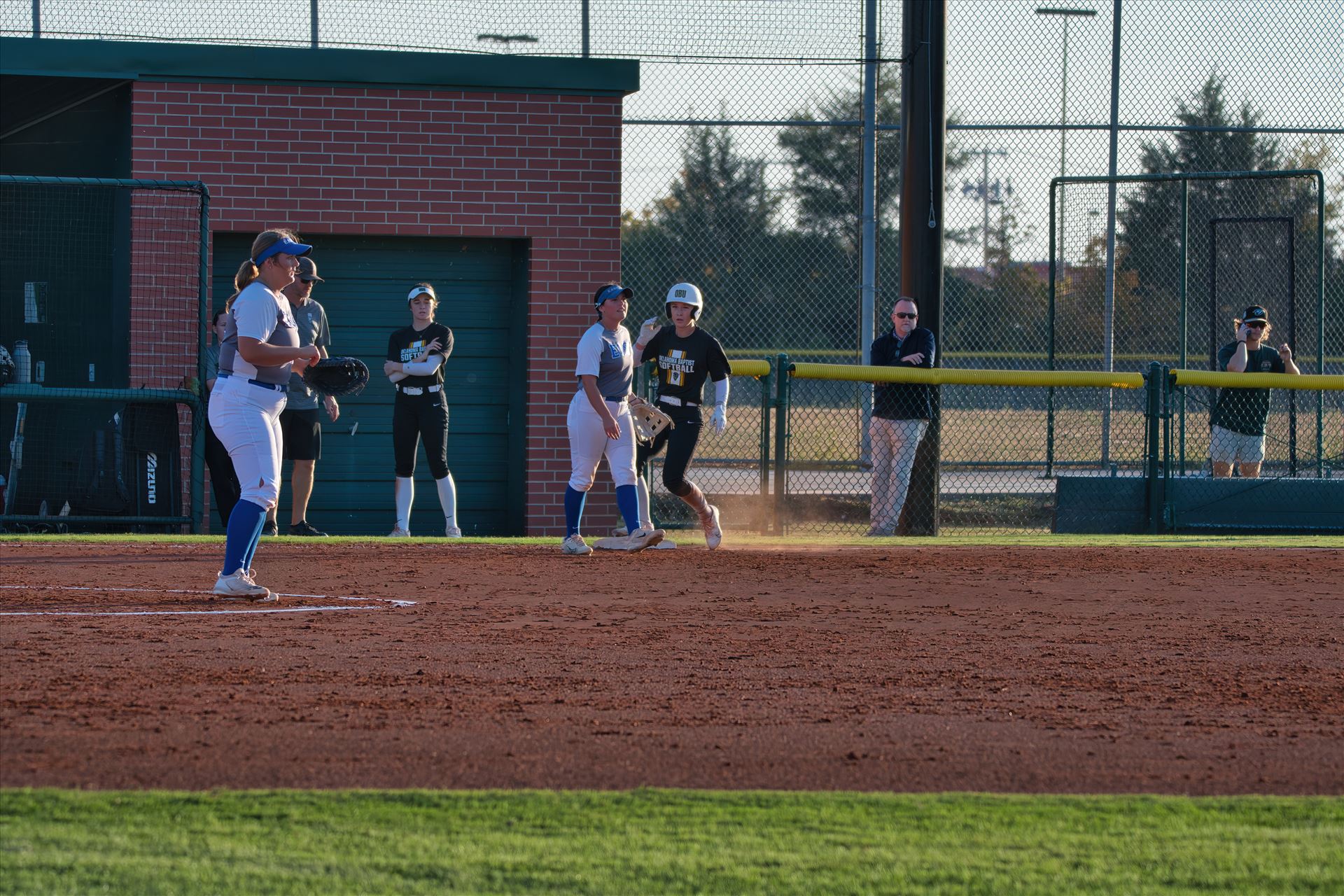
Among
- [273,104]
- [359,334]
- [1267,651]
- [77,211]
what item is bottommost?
[1267,651]

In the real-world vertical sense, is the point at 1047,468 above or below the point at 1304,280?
below

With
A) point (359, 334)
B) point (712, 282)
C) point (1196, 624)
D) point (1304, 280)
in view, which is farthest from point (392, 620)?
point (712, 282)

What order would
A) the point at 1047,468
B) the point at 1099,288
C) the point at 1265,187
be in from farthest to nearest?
1. the point at 1265,187
2. the point at 1099,288
3. the point at 1047,468

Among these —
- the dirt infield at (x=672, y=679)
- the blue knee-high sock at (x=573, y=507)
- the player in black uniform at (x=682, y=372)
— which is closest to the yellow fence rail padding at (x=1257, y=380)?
the dirt infield at (x=672, y=679)

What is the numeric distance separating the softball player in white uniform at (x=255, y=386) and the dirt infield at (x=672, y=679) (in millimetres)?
367

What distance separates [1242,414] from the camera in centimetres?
1381

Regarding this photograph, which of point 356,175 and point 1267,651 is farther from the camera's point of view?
point 356,175

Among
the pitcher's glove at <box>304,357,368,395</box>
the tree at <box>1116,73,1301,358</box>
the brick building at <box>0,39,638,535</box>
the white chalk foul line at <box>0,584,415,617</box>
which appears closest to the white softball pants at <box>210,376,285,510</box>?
the white chalk foul line at <box>0,584,415,617</box>

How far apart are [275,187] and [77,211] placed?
5.64 ft

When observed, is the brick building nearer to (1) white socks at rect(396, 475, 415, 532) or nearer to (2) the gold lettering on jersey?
(1) white socks at rect(396, 475, 415, 532)

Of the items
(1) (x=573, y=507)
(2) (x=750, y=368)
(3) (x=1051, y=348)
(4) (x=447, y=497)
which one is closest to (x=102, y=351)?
(4) (x=447, y=497)

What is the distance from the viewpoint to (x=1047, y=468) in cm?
1443

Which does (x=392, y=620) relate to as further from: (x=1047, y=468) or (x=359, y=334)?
(x=1047, y=468)

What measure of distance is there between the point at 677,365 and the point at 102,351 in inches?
225
